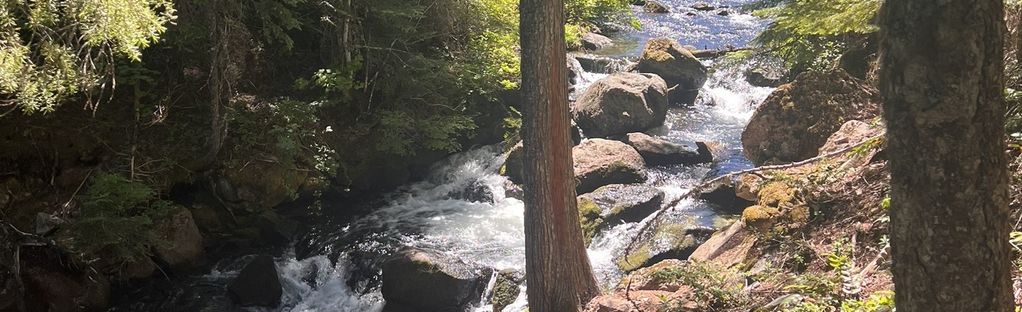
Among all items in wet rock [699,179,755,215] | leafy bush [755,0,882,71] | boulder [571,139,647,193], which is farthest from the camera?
boulder [571,139,647,193]

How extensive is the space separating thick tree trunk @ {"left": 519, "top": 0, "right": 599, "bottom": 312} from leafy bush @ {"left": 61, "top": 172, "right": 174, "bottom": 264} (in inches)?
189

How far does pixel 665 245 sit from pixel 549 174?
10.0ft

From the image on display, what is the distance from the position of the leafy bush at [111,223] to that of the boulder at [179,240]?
52 centimetres

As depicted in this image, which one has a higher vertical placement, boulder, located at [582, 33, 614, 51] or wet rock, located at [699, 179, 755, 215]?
boulder, located at [582, 33, 614, 51]

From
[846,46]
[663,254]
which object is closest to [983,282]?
[663,254]

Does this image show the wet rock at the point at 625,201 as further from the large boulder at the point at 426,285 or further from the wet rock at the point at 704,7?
the wet rock at the point at 704,7

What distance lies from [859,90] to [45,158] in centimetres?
1088

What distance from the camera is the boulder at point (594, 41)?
2138 centimetres

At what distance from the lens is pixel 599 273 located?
9.34 m

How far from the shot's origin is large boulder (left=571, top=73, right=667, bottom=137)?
47.7 ft

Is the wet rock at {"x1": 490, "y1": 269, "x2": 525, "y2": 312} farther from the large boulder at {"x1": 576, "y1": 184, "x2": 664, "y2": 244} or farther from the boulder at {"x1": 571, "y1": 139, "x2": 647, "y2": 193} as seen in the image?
the boulder at {"x1": 571, "y1": 139, "x2": 647, "y2": 193}

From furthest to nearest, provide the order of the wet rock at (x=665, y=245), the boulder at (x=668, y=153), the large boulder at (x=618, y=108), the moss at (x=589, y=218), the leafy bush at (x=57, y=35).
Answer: the large boulder at (x=618, y=108) → the boulder at (x=668, y=153) → the moss at (x=589, y=218) → the wet rock at (x=665, y=245) → the leafy bush at (x=57, y=35)

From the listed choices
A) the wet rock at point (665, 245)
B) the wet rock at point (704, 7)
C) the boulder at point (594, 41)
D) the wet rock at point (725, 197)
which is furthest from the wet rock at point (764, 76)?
the wet rock at point (704, 7)

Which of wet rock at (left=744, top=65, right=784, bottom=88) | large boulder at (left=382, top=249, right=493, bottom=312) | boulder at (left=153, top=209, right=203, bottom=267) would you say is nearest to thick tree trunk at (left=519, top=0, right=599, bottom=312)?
large boulder at (left=382, top=249, right=493, bottom=312)
